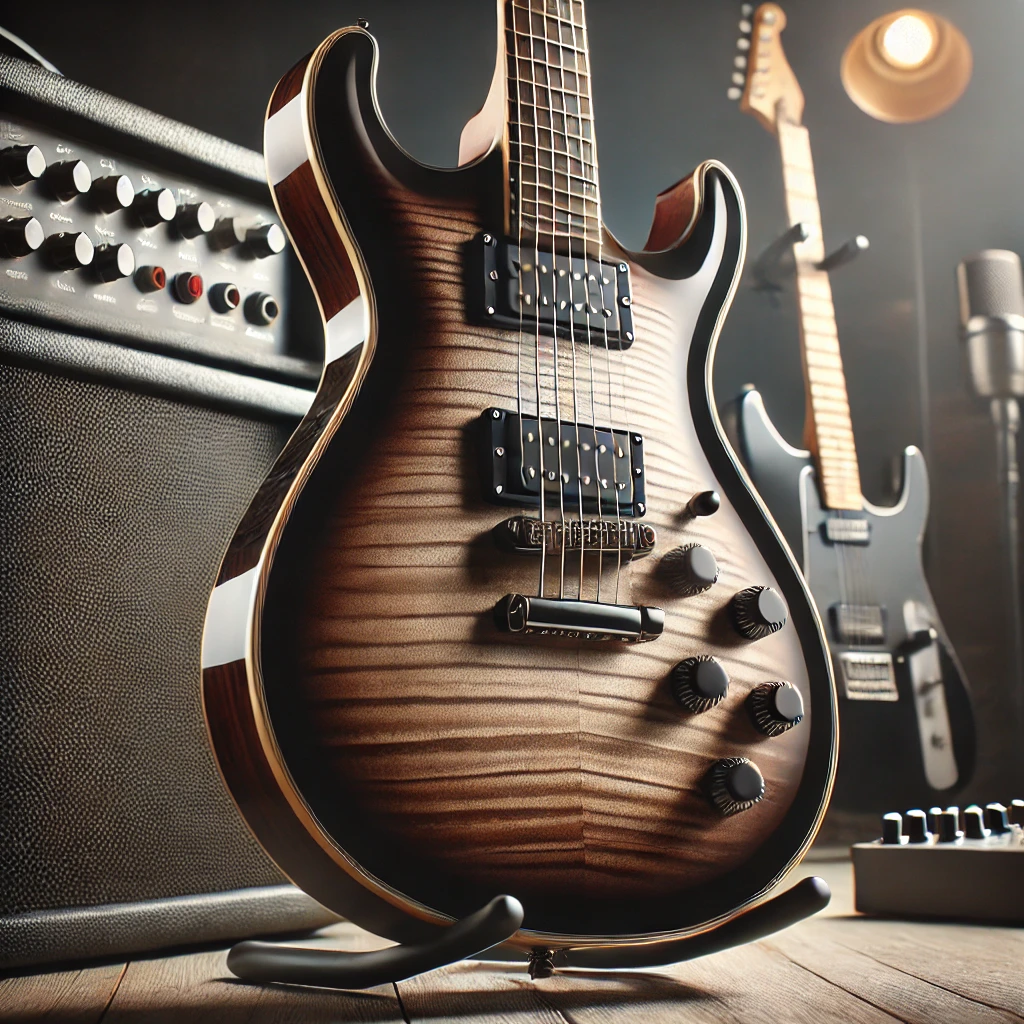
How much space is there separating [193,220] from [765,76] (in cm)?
100

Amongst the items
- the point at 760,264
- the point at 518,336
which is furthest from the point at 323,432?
the point at 760,264

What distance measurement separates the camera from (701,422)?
855 millimetres

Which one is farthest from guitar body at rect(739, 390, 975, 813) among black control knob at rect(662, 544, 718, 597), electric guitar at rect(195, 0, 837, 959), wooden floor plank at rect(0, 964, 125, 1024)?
wooden floor plank at rect(0, 964, 125, 1024)

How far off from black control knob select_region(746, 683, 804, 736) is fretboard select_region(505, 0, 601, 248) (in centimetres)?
40

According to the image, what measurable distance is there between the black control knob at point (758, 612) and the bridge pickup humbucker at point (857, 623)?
553mm

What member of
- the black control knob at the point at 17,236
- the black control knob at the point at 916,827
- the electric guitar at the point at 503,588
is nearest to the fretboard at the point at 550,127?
the electric guitar at the point at 503,588

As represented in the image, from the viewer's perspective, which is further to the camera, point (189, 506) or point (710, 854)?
point (189, 506)

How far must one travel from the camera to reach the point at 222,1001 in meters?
0.67

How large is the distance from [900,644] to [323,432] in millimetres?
934

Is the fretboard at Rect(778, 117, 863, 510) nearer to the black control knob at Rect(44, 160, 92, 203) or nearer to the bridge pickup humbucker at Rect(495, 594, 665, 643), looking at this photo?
the bridge pickup humbucker at Rect(495, 594, 665, 643)

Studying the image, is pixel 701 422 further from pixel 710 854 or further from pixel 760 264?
pixel 760 264

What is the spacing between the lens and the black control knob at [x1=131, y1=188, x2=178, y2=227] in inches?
35.3

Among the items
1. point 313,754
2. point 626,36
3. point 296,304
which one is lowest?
point 313,754

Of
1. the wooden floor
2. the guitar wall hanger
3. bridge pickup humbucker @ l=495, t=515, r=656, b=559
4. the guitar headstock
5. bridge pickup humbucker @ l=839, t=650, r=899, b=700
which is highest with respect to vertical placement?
the guitar headstock
